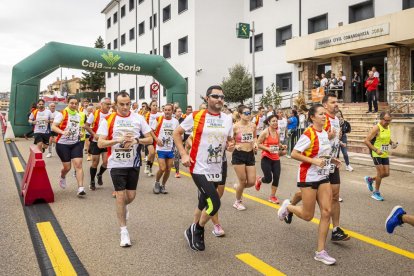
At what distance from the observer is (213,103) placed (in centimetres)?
479

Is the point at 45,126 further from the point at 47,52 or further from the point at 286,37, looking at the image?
the point at 286,37

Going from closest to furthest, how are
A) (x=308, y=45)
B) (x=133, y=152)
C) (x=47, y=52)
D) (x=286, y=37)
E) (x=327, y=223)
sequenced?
(x=327, y=223), (x=133, y=152), (x=47, y=52), (x=308, y=45), (x=286, y=37)

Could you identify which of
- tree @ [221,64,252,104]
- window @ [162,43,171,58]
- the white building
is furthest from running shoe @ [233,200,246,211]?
window @ [162,43,171,58]

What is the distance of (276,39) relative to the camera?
26.7m

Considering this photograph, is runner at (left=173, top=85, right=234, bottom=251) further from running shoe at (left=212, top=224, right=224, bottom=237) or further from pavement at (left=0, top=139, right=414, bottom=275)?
running shoe at (left=212, top=224, right=224, bottom=237)

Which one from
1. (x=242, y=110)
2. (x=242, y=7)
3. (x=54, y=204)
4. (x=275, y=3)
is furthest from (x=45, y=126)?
(x=242, y=7)

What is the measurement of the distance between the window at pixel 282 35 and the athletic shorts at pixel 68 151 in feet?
69.2

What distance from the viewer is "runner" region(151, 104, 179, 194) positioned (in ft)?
27.0

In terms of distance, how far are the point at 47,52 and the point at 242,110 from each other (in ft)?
48.4

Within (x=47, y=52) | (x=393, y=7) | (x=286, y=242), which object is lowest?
(x=286, y=242)

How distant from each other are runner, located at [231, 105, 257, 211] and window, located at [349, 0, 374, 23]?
17.1 meters

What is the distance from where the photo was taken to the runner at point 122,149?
509 centimetres

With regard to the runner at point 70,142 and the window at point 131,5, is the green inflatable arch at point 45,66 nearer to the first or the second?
the runner at point 70,142

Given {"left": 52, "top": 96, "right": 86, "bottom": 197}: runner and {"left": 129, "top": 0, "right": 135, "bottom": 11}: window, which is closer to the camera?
{"left": 52, "top": 96, "right": 86, "bottom": 197}: runner
